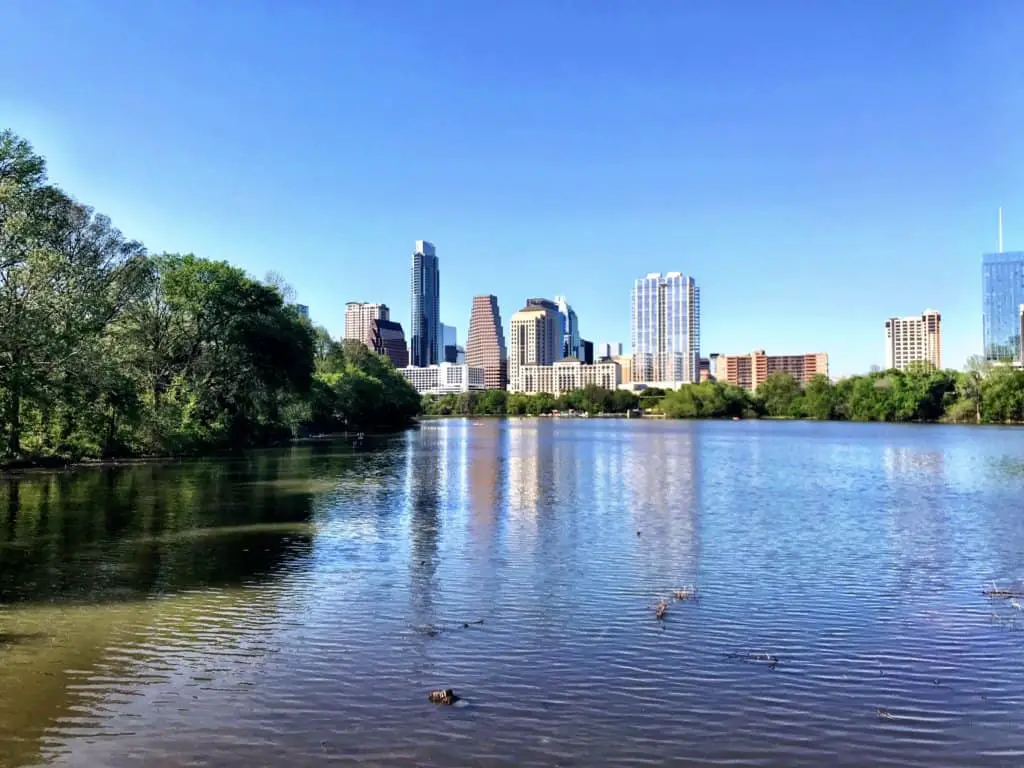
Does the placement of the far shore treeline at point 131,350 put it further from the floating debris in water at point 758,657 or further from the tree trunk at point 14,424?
the floating debris in water at point 758,657

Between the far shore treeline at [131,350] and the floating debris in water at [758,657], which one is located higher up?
the far shore treeline at [131,350]

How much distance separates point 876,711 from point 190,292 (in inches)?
2132

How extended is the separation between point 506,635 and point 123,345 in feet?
141

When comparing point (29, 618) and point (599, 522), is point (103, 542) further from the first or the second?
point (599, 522)

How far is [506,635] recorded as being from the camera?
1244 cm

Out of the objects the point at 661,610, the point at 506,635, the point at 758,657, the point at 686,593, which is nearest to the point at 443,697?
the point at 506,635

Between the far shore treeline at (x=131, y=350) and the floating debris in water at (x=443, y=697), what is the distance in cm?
2823

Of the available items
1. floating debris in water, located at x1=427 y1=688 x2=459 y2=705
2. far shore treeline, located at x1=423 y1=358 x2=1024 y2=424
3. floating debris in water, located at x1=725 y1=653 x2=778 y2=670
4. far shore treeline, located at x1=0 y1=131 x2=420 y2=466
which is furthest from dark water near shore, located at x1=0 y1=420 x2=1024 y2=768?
far shore treeline, located at x1=423 y1=358 x2=1024 y2=424

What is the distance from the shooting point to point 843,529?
23391 millimetres

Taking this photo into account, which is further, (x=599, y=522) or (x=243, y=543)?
(x=599, y=522)

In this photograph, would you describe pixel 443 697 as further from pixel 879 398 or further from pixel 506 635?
pixel 879 398

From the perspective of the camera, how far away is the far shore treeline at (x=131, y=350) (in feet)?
110

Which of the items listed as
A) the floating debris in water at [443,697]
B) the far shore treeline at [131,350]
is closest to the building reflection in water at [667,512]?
the floating debris in water at [443,697]

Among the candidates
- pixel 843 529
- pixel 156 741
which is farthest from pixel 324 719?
pixel 843 529
